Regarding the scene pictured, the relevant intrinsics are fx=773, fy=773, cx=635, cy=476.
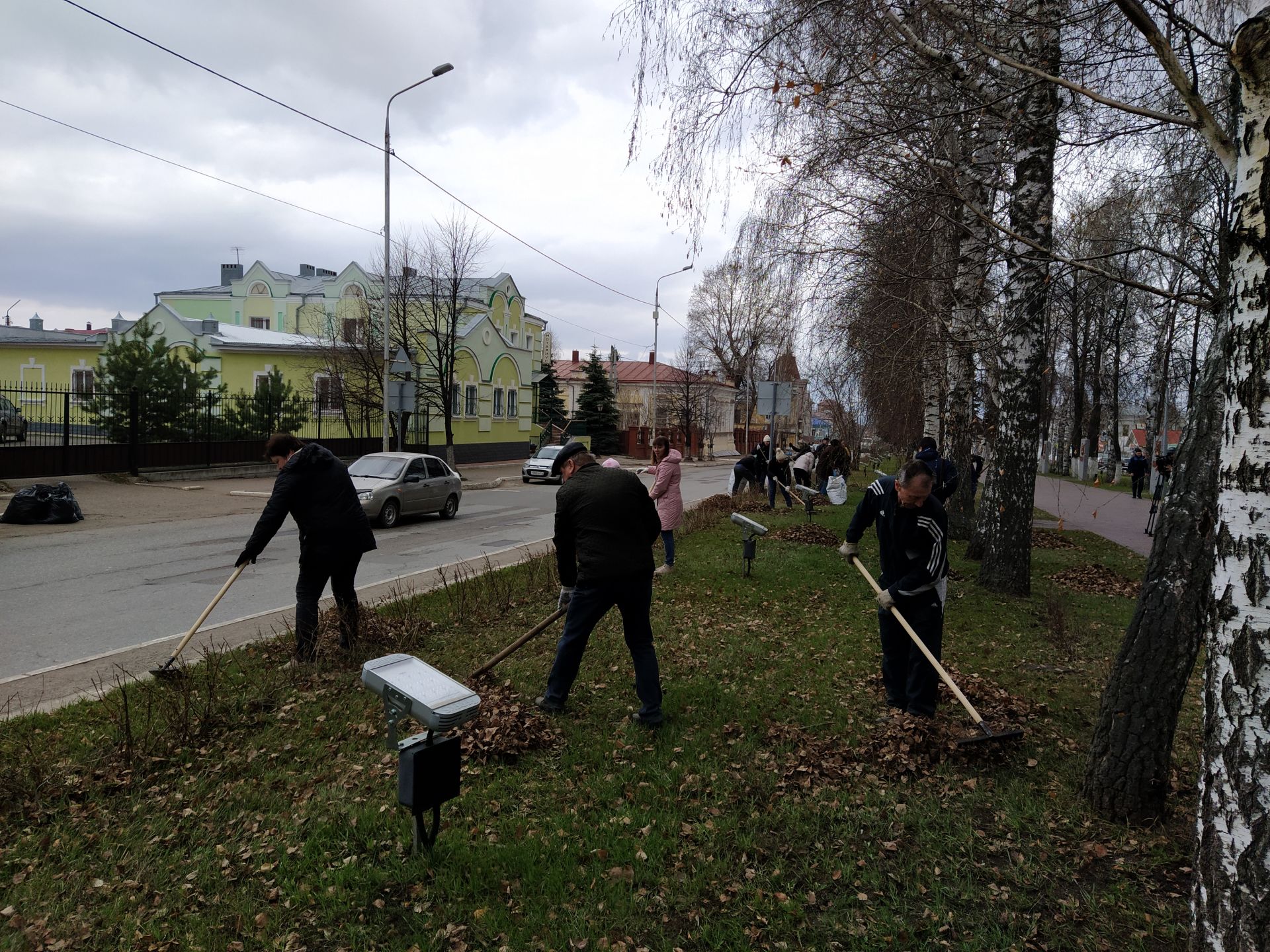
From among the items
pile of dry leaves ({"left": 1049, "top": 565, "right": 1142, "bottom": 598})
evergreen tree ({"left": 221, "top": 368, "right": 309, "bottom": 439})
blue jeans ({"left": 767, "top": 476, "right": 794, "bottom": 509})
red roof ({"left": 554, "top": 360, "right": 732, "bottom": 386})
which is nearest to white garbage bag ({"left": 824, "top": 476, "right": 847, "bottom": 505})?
pile of dry leaves ({"left": 1049, "top": 565, "right": 1142, "bottom": 598})

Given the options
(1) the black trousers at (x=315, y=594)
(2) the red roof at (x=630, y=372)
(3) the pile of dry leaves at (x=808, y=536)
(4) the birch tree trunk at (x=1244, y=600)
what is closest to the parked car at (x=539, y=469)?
(3) the pile of dry leaves at (x=808, y=536)

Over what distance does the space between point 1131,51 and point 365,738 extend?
20.8 feet

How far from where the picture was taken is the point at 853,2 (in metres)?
4.55

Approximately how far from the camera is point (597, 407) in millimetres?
54219

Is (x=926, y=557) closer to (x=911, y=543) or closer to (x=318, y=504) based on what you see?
(x=911, y=543)

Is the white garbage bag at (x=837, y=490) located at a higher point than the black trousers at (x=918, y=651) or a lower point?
higher

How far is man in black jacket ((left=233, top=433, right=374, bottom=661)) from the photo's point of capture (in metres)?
5.85

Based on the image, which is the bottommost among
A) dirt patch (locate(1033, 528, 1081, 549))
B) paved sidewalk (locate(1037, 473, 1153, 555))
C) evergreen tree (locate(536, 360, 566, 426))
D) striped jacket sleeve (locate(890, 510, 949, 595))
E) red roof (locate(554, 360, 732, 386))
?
paved sidewalk (locate(1037, 473, 1153, 555))

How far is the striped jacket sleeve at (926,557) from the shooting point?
4.89 metres

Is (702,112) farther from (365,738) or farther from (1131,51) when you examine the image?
(365,738)

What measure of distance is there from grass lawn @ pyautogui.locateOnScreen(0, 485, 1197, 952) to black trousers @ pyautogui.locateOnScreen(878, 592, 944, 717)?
232mm

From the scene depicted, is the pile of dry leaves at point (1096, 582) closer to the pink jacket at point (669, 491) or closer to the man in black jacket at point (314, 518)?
the pink jacket at point (669, 491)

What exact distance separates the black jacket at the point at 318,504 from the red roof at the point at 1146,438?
1340 inches

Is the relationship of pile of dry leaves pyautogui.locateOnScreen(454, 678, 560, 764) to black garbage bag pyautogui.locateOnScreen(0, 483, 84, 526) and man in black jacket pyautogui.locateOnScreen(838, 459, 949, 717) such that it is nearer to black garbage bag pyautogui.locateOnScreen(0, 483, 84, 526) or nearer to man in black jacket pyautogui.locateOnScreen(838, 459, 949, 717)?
man in black jacket pyautogui.locateOnScreen(838, 459, 949, 717)
